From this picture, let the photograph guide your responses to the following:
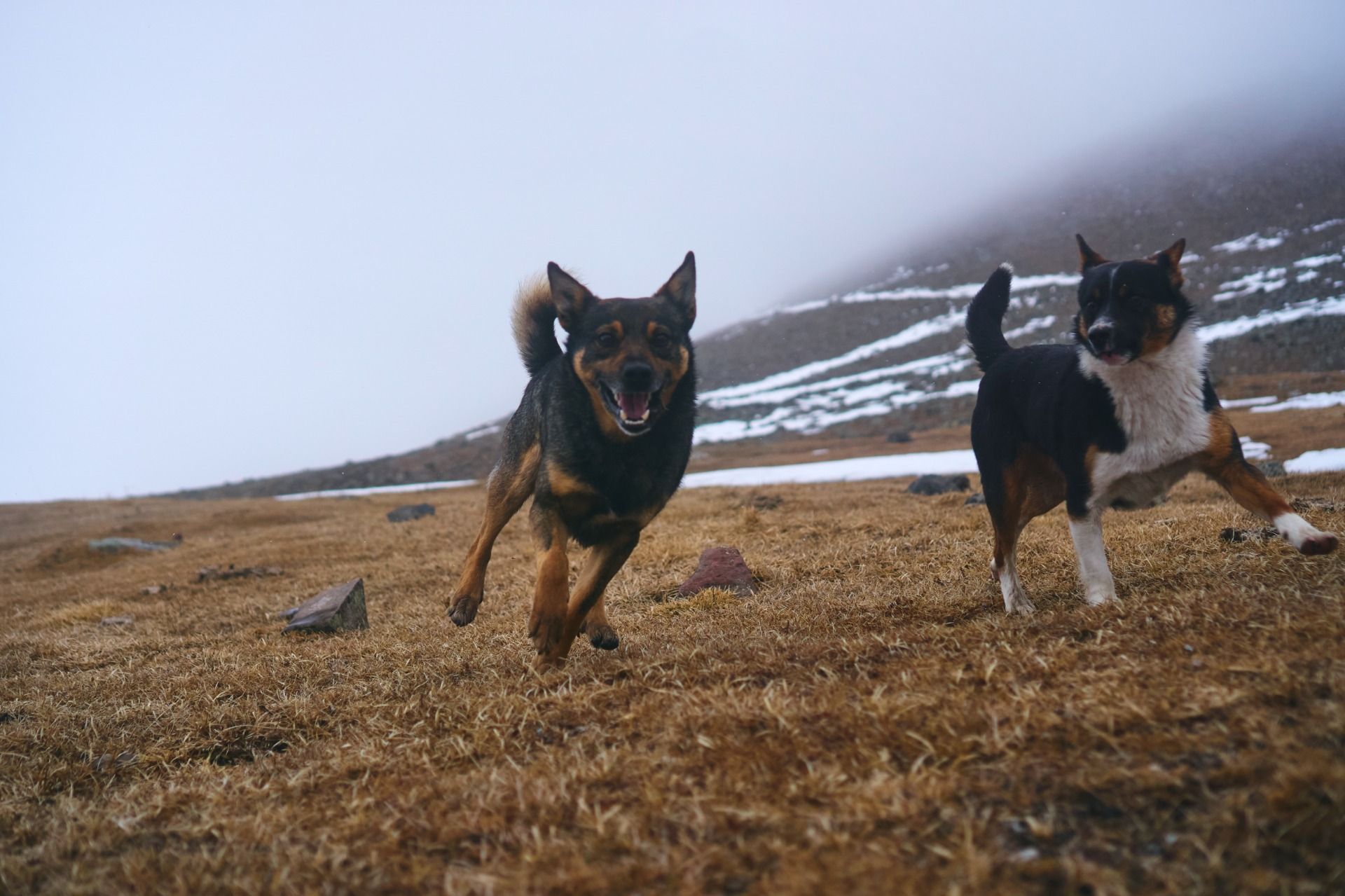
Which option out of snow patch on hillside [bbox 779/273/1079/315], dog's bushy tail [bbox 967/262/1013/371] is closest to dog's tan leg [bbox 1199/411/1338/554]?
dog's bushy tail [bbox 967/262/1013/371]

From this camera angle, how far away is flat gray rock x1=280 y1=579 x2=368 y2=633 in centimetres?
721

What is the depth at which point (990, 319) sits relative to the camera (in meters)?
5.96

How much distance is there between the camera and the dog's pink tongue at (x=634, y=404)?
4594 mm

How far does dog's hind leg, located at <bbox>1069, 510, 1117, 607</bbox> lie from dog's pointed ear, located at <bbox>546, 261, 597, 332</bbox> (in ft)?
11.1

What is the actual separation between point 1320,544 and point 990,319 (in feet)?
8.91

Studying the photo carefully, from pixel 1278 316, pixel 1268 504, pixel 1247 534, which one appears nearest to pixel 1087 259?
pixel 1268 504

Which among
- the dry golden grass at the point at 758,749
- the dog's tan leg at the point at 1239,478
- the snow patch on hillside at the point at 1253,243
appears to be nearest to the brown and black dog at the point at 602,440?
the dry golden grass at the point at 758,749

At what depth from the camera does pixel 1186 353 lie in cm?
450

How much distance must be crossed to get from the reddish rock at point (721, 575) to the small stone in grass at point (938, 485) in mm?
8081

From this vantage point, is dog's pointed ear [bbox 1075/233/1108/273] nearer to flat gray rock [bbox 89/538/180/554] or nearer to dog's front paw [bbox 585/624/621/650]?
dog's front paw [bbox 585/624/621/650]

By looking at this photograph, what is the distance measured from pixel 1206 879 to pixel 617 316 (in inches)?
154

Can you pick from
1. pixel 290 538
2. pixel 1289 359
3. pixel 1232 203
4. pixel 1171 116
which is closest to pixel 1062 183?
pixel 1171 116

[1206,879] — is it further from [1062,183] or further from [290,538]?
[1062,183]

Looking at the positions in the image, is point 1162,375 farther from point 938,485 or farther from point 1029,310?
point 1029,310
